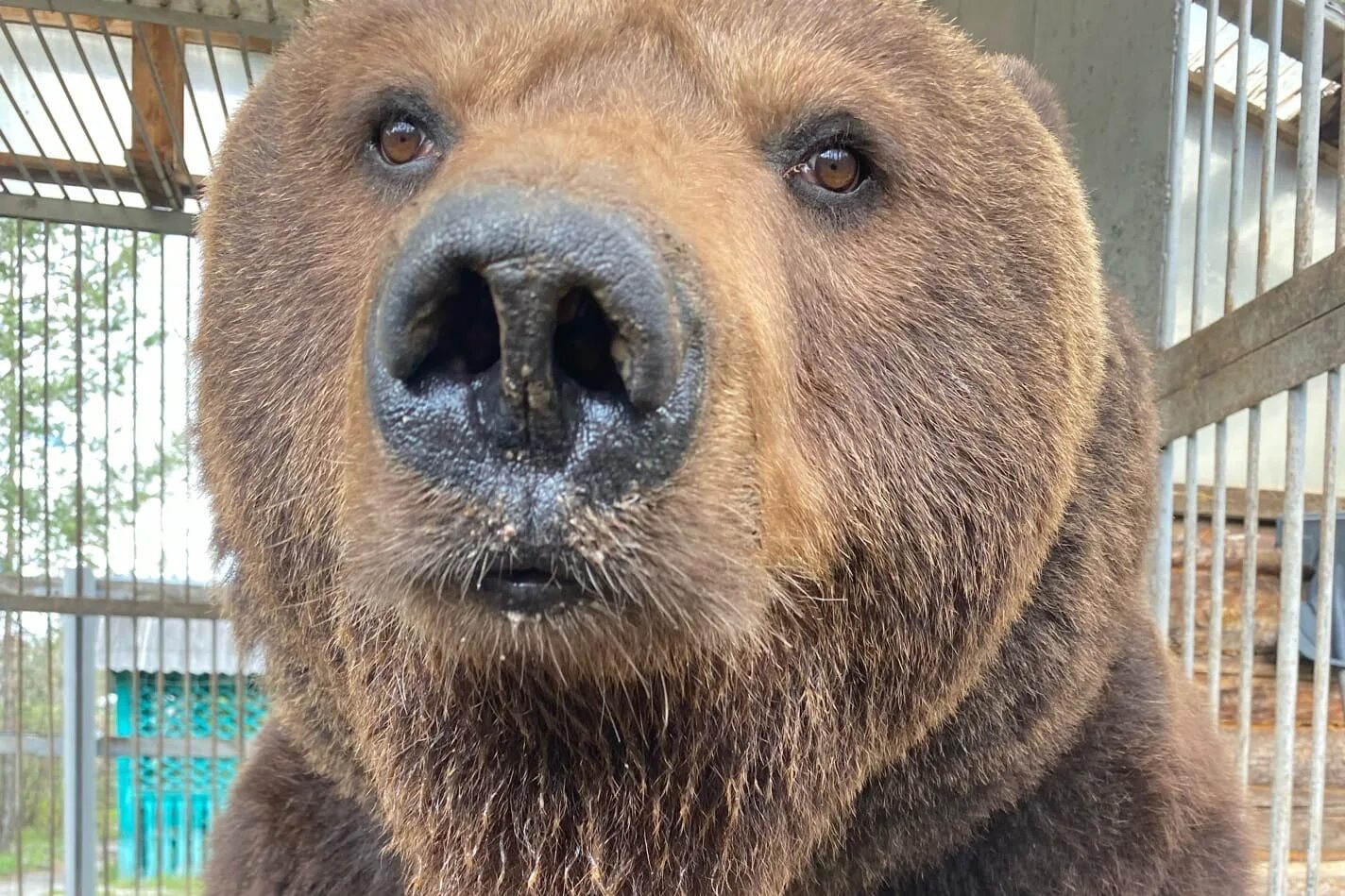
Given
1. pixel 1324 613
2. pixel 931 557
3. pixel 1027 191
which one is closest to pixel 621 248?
pixel 931 557

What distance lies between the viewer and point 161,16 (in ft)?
7.68

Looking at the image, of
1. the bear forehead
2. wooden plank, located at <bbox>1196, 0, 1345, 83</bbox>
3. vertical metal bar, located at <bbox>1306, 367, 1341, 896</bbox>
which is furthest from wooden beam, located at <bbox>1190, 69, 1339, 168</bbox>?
the bear forehead

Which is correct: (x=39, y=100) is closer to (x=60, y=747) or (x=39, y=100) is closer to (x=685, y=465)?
(x=60, y=747)

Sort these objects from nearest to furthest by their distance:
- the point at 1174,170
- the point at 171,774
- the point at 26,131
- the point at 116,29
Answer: the point at 1174,170, the point at 116,29, the point at 26,131, the point at 171,774

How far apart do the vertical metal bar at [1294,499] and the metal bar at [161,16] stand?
1.92m

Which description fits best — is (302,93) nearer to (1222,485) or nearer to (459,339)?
(459,339)

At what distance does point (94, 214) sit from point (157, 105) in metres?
0.34

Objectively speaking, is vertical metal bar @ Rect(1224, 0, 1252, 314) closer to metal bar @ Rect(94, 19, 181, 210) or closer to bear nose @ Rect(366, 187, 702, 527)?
bear nose @ Rect(366, 187, 702, 527)

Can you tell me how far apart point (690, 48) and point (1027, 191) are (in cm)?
45

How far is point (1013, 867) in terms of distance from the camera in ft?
4.83

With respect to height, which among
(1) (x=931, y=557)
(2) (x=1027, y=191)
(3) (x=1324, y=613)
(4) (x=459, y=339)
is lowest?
(3) (x=1324, y=613)

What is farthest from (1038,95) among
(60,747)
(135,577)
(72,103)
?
(60,747)

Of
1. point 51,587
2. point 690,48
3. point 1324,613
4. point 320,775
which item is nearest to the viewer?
point 690,48

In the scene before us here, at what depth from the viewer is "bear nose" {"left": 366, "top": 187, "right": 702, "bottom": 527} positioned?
2.55 ft
